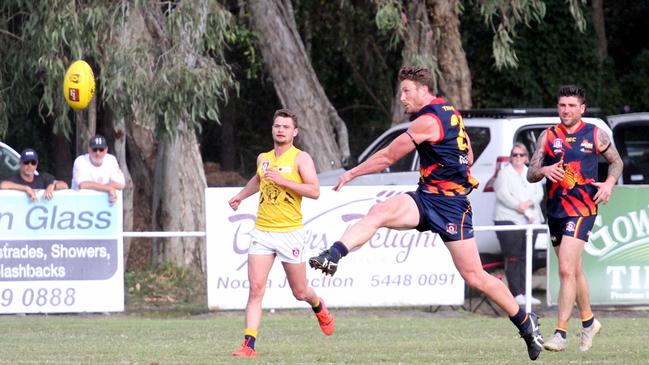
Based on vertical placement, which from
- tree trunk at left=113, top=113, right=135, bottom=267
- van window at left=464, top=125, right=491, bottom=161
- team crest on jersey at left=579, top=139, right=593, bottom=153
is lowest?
tree trunk at left=113, top=113, right=135, bottom=267

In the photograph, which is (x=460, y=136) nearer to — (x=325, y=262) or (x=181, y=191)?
(x=325, y=262)

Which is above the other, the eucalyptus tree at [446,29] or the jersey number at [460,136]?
the eucalyptus tree at [446,29]

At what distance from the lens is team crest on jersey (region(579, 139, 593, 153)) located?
10.3 metres

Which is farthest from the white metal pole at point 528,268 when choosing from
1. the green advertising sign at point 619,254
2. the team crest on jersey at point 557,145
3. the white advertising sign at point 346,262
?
the team crest on jersey at point 557,145

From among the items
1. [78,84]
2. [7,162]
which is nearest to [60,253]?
[78,84]

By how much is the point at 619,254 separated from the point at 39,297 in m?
6.66

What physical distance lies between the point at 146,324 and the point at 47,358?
3477 mm

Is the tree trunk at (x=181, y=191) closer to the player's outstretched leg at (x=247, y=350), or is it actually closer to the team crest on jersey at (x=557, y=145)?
the player's outstretched leg at (x=247, y=350)

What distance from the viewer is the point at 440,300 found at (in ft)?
48.1

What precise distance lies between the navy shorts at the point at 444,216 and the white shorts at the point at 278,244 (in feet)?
4.85

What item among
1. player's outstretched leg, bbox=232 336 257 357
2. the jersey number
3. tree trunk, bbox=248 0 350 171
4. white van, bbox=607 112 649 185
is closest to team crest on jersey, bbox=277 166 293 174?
player's outstretched leg, bbox=232 336 257 357

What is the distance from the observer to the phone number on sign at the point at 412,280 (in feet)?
47.9

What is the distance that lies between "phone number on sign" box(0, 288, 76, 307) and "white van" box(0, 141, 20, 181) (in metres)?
2.82

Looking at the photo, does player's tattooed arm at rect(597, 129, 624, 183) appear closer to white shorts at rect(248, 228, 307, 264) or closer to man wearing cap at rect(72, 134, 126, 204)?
white shorts at rect(248, 228, 307, 264)
